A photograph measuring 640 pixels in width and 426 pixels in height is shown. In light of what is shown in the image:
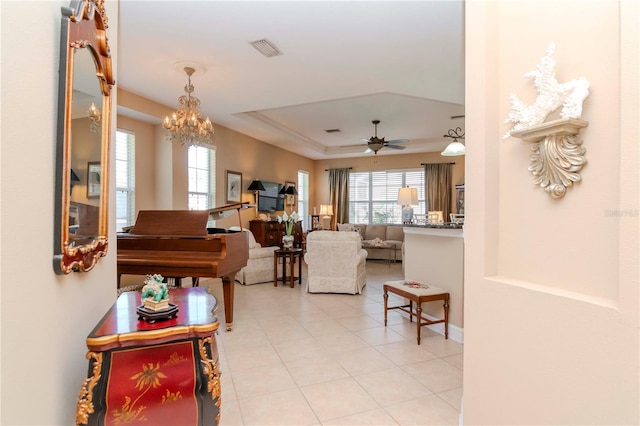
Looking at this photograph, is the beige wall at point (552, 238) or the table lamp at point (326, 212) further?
the table lamp at point (326, 212)

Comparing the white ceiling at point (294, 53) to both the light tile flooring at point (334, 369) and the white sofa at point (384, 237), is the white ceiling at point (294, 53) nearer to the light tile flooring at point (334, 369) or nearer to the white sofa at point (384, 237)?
the light tile flooring at point (334, 369)

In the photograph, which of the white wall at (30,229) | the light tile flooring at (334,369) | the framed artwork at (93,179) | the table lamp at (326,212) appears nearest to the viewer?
the white wall at (30,229)

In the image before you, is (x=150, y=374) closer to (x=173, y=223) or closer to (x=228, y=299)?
(x=228, y=299)

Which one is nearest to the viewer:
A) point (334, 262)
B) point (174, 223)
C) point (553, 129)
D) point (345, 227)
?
point (553, 129)

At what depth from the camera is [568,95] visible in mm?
1162

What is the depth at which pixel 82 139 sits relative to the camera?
49.8 inches

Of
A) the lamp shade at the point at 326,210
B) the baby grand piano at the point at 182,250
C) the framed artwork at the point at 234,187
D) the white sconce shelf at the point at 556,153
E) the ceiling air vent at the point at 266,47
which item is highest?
the ceiling air vent at the point at 266,47

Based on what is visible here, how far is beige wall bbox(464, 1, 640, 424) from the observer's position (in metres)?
1.00

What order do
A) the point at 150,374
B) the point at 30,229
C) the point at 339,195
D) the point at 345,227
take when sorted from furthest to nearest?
the point at 339,195 → the point at 345,227 → the point at 150,374 → the point at 30,229

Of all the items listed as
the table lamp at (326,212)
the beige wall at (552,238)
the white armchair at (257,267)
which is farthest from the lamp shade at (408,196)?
the beige wall at (552,238)

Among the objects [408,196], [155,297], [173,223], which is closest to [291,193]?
[408,196]

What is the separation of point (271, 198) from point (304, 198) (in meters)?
2.42

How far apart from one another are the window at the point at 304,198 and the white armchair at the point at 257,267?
425 cm

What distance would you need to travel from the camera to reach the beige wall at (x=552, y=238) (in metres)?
1.00
